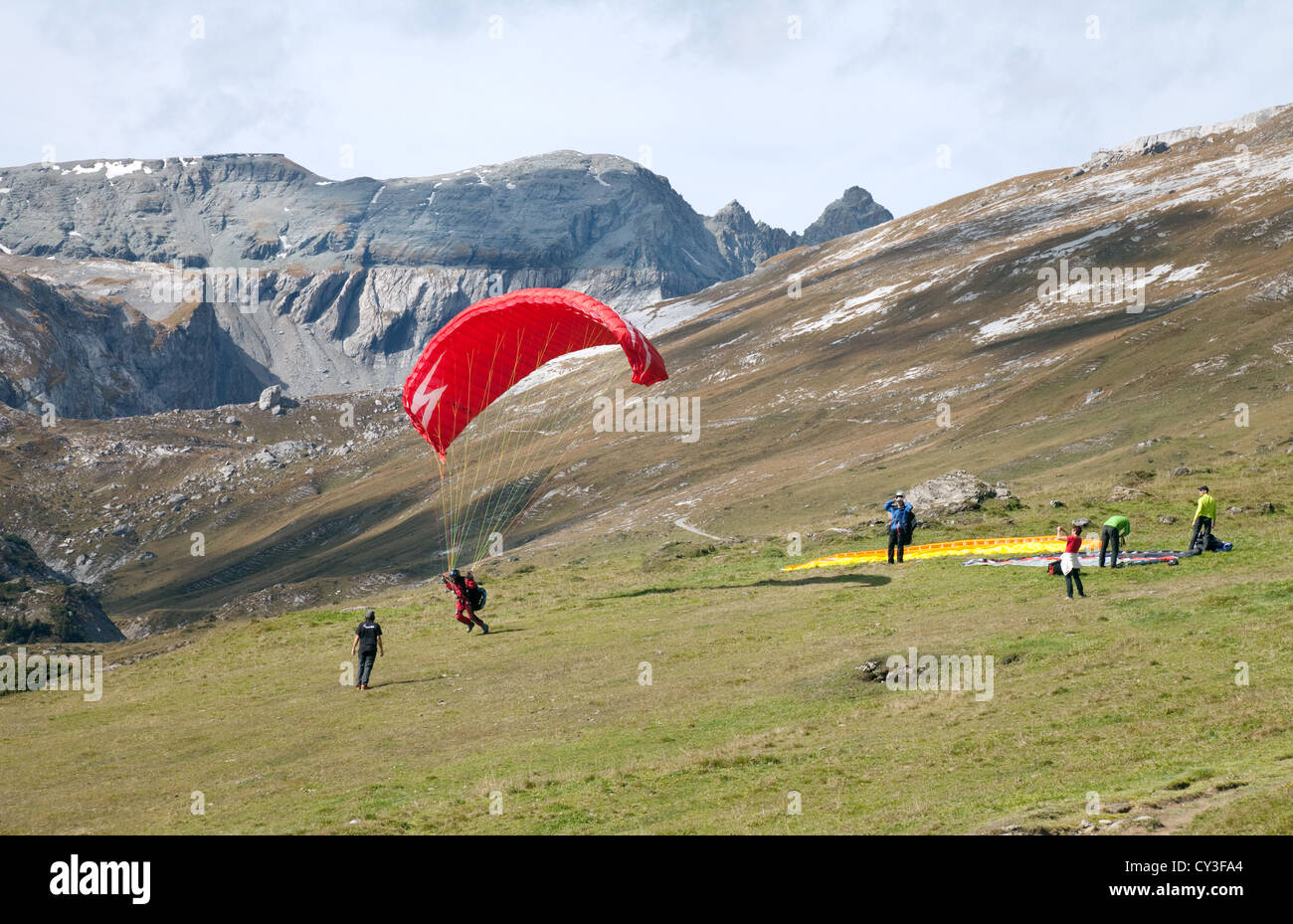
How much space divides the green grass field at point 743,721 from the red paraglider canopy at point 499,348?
720cm

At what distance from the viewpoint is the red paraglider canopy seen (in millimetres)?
31047

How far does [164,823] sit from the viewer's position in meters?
15.8

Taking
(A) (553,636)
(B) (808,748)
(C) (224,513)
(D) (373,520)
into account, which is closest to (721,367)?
(D) (373,520)

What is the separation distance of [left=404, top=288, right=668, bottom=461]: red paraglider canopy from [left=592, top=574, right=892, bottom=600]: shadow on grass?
7084 mm

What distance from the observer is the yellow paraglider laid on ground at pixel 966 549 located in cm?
3116

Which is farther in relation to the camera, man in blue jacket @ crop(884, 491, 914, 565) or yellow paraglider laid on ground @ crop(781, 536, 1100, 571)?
man in blue jacket @ crop(884, 491, 914, 565)

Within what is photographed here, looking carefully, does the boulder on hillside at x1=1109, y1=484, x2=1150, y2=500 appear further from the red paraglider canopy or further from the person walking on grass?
the red paraglider canopy

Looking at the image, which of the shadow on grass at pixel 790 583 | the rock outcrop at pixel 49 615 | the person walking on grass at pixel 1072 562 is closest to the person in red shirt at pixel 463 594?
the shadow on grass at pixel 790 583

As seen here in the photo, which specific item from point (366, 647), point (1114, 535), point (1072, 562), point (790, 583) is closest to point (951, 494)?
point (790, 583)

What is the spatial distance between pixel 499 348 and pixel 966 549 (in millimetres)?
16295

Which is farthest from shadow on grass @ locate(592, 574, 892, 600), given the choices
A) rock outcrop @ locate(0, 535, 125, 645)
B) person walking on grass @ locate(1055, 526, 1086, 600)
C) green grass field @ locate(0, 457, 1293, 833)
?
rock outcrop @ locate(0, 535, 125, 645)

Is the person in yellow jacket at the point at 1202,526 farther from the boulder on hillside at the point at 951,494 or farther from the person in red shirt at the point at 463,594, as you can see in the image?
the person in red shirt at the point at 463,594

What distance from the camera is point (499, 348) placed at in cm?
3400
